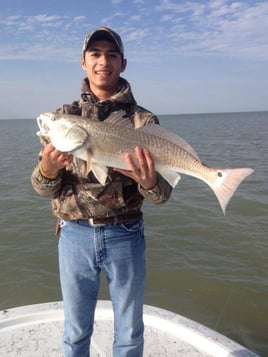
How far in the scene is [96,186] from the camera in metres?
3.34

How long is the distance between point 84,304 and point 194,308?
13.9 feet

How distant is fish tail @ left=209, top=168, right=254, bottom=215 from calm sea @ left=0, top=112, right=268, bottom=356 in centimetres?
386

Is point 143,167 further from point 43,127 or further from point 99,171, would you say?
point 43,127

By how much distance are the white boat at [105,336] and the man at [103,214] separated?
83cm

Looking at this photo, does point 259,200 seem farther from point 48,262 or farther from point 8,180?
point 8,180

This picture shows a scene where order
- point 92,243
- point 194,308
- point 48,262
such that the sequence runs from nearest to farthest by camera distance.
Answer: point 92,243 → point 194,308 → point 48,262

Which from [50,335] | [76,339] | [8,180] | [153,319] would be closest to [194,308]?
[153,319]

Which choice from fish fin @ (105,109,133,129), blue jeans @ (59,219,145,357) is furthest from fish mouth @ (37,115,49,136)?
blue jeans @ (59,219,145,357)

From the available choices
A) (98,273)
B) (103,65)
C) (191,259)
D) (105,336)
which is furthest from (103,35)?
(191,259)

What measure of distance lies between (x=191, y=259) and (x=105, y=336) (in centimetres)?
470

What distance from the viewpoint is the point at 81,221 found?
3.35m

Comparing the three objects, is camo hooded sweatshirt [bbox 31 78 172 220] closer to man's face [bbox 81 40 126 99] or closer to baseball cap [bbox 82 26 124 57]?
man's face [bbox 81 40 126 99]

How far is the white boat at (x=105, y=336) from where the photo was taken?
4.18 m

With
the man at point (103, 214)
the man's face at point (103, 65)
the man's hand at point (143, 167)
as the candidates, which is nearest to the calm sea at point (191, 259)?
the man at point (103, 214)
